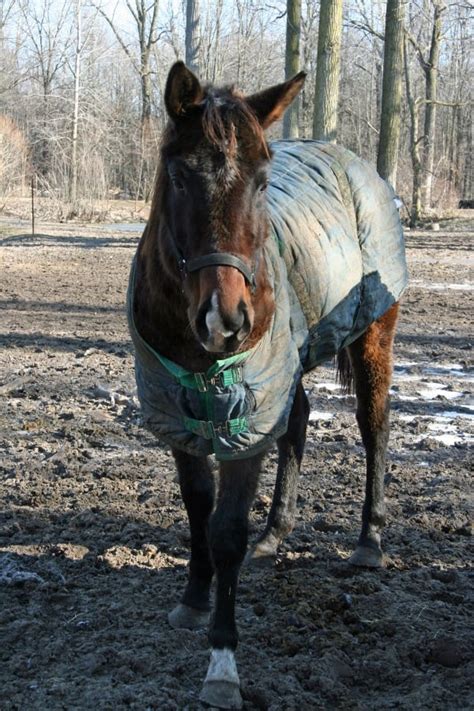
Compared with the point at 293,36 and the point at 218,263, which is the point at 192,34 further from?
the point at 218,263

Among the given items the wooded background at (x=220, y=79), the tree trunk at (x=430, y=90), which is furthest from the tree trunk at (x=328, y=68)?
the tree trunk at (x=430, y=90)

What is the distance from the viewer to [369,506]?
13.3 ft

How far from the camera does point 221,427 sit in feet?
9.43

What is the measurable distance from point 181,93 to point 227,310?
2.76 ft

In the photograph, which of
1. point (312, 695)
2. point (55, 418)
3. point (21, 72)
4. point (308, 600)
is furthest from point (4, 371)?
point (21, 72)

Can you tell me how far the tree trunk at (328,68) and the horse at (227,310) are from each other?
10.2 meters

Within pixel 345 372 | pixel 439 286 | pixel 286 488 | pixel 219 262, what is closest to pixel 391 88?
pixel 439 286

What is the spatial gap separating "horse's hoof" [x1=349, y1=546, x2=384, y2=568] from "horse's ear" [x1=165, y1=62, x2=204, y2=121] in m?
2.24

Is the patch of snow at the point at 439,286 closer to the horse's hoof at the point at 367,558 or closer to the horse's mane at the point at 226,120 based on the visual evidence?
the horse's hoof at the point at 367,558

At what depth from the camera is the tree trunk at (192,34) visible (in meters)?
15.5

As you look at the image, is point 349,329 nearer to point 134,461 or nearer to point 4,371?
point 134,461

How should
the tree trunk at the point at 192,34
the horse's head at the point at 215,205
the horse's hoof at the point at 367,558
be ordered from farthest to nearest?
1. the tree trunk at the point at 192,34
2. the horse's hoof at the point at 367,558
3. the horse's head at the point at 215,205

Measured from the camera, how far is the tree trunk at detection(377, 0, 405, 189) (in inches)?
590

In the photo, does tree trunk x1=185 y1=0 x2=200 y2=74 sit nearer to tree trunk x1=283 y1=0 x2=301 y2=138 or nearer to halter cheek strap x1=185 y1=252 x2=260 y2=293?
tree trunk x1=283 y1=0 x2=301 y2=138
